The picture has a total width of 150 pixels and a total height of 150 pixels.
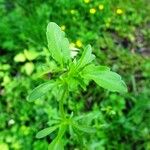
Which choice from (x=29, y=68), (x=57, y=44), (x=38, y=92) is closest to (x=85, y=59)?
(x=57, y=44)

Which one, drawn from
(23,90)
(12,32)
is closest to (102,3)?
(12,32)

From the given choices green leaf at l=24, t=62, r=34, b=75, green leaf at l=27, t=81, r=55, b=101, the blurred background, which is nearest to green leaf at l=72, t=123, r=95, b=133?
green leaf at l=27, t=81, r=55, b=101

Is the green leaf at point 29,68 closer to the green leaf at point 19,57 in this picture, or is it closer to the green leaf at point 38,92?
the green leaf at point 19,57

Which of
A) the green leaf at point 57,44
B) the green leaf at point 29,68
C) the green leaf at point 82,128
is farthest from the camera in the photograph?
the green leaf at point 29,68

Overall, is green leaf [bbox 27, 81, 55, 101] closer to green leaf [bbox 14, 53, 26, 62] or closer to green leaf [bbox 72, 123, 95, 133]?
green leaf [bbox 72, 123, 95, 133]

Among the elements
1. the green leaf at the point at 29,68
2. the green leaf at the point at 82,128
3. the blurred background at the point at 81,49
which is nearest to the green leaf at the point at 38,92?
the green leaf at the point at 82,128

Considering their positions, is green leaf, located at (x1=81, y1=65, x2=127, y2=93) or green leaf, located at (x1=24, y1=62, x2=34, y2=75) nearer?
green leaf, located at (x1=81, y1=65, x2=127, y2=93)

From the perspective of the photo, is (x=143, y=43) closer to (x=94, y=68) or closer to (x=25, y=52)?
(x=25, y=52)
